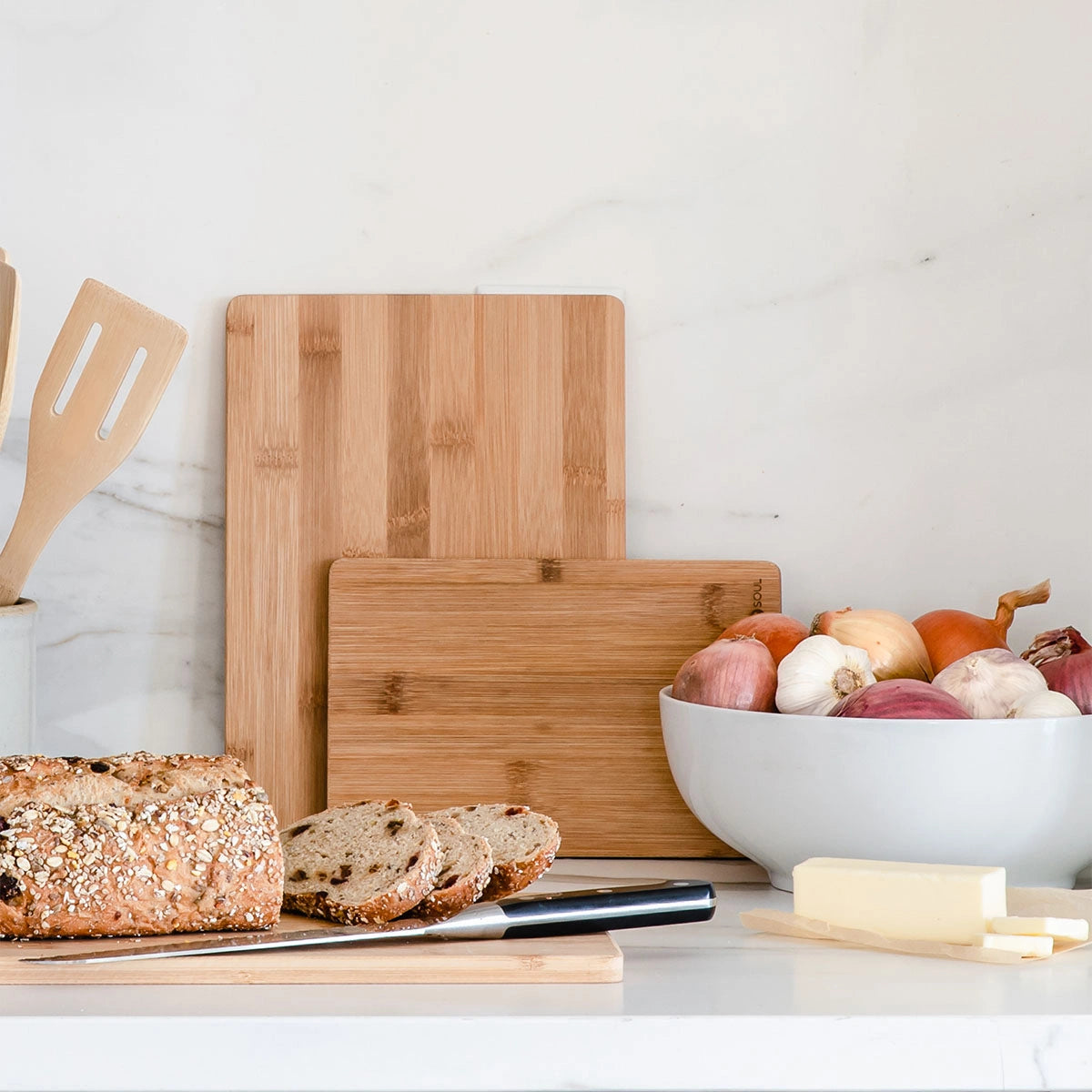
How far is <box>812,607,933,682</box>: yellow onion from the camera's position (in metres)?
0.81

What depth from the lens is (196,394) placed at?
0.97 meters

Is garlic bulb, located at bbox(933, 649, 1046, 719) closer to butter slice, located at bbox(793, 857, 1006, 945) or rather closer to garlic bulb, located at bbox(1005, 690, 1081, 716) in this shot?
garlic bulb, located at bbox(1005, 690, 1081, 716)

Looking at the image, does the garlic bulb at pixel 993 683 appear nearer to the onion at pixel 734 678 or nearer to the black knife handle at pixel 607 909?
the onion at pixel 734 678

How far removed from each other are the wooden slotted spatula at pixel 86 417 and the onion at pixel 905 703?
526mm

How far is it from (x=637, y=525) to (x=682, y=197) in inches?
11.1

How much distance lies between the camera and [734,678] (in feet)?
2.56

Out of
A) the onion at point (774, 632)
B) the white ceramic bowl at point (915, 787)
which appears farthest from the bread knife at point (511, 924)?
the onion at point (774, 632)

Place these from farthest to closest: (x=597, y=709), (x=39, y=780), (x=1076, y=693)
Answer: (x=597, y=709)
(x=1076, y=693)
(x=39, y=780)

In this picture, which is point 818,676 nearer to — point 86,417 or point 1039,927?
point 1039,927

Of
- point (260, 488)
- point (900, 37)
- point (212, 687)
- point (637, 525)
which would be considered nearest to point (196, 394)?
point (260, 488)

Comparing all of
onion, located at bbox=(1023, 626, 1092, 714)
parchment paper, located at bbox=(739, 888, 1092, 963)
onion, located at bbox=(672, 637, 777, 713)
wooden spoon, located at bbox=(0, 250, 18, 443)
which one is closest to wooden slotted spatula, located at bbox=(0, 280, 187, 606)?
wooden spoon, located at bbox=(0, 250, 18, 443)

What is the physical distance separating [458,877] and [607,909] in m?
0.08

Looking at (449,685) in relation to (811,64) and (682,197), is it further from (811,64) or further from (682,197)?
(811,64)

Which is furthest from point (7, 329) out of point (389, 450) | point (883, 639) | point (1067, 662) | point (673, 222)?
point (1067, 662)
